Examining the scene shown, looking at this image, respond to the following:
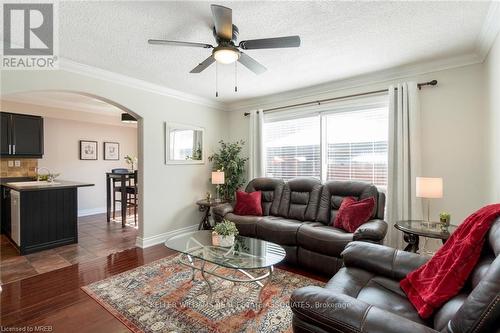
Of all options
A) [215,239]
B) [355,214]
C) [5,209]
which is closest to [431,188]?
[355,214]

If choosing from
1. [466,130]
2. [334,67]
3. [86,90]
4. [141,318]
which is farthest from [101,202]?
[466,130]

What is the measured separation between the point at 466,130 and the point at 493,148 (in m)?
0.54

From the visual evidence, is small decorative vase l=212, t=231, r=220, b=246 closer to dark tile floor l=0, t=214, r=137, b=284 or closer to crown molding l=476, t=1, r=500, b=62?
dark tile floor l=0, t=214, r=137, b=284

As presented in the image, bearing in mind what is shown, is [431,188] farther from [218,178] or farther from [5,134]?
[5,134]

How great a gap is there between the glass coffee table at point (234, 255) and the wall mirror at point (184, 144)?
181 cm

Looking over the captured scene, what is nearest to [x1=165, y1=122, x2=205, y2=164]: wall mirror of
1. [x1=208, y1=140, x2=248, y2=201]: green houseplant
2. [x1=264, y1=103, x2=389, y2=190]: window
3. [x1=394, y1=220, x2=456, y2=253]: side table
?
[x1=208, y1=140, x2=248, y2=201]: green houseplant

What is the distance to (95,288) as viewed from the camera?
2.58 m

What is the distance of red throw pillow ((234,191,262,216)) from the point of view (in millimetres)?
3867

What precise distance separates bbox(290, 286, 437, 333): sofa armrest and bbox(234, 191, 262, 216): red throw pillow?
246 cm

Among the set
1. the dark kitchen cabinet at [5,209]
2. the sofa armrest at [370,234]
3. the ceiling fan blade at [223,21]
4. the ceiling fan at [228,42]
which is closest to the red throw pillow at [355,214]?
the sofa armrest at [370,234]

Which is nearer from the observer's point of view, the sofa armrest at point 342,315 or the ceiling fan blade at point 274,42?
the sofa armrest at point 342,315

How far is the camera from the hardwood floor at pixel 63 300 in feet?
6.62

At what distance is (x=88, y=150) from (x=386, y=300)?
6.77 metres

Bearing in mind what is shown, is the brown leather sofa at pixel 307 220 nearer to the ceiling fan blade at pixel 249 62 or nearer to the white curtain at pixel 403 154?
the white curtain at pixel 403 154
